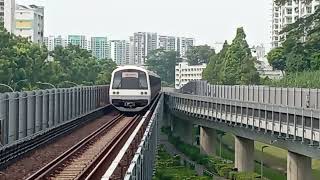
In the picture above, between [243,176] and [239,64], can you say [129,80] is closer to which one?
[243,176]

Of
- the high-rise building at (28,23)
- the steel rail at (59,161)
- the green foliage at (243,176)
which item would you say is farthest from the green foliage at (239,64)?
the high-rise building at (28,23)

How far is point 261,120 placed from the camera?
3506cm

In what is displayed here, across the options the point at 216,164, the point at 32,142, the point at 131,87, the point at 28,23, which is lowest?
the point at 216,164

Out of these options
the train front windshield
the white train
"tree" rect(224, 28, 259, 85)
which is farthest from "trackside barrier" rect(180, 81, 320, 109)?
"tree" rect(224, 28, 259, 85)

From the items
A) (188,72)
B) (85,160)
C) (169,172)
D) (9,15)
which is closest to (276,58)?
(169,172)

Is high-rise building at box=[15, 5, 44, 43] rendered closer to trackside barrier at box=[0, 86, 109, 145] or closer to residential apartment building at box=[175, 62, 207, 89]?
residential apartment building at box=[175, 62, 207, 89]

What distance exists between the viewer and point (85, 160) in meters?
21.9

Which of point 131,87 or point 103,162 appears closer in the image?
point 103,162

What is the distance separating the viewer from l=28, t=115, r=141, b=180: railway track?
18219 mm

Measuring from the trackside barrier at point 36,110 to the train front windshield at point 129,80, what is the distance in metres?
2.23

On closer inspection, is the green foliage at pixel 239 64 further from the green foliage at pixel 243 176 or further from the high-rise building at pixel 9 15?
the high-rise building at pixel 9 15

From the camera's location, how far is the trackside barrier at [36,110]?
74.1 feet

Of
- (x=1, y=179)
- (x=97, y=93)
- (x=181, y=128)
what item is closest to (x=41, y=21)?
(x=181, y=128)

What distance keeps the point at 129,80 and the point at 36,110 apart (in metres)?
15.4
